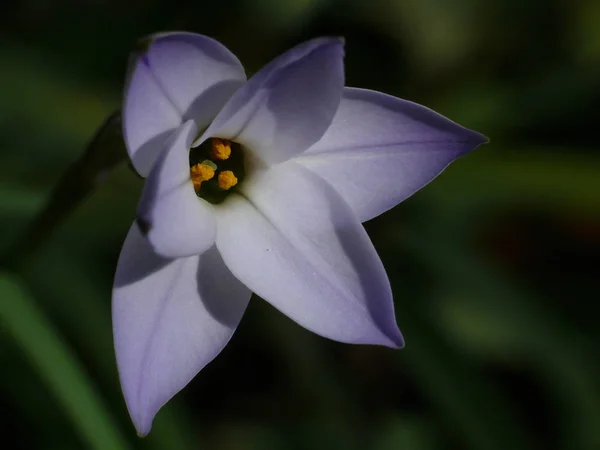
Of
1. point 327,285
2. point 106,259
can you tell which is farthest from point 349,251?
point 106,259

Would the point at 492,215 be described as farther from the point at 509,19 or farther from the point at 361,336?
the point at 361,336

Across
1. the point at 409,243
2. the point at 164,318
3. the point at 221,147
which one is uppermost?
the point at 221,147

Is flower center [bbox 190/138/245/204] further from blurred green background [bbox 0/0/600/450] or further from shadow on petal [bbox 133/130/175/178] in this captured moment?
blurred green background [bbox 0/0/600/450]

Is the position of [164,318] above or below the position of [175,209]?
below

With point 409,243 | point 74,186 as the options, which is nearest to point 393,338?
point 74,186

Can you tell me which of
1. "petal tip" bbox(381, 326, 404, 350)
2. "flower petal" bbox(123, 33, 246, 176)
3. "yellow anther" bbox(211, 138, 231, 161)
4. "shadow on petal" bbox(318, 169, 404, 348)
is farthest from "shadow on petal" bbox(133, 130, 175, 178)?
"petal tip" bbox(381, 326, 404, 350)

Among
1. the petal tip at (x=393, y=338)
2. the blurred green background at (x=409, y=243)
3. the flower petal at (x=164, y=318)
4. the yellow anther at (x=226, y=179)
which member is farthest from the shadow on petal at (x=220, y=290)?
the blurred green background at (x=409, y=243)

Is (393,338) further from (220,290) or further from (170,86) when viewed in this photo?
(170,86)
